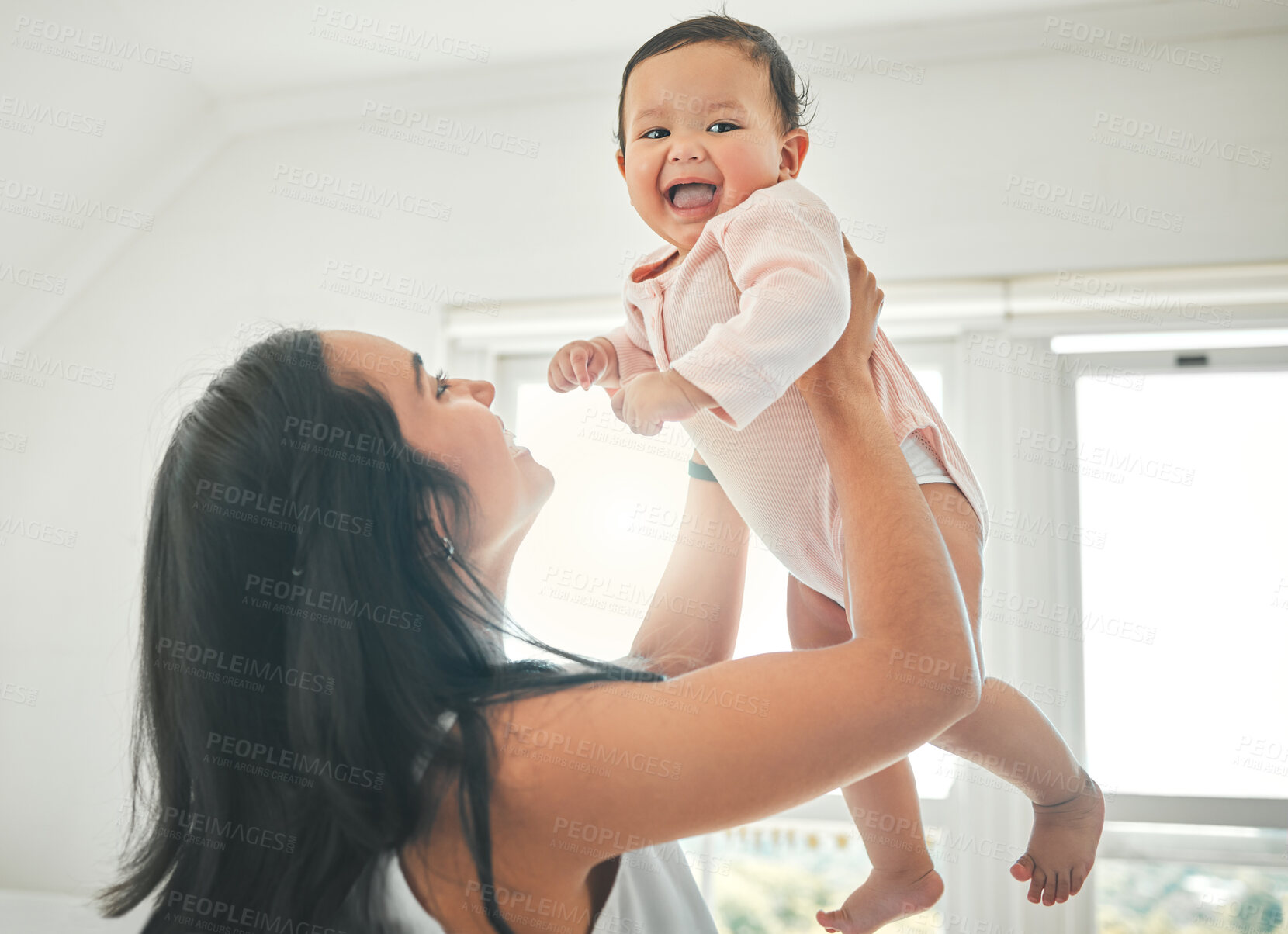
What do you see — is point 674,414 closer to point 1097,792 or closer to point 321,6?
point 1097,792

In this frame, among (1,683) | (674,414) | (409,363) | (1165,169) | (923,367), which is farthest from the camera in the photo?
(1,683)

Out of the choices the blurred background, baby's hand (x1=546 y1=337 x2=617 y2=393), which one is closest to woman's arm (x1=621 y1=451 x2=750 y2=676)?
baby's hand (x1=546 y1=337 x2=617 y2=393)

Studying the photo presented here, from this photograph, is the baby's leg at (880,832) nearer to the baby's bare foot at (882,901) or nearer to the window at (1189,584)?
the baby's bare foot at (882,901)

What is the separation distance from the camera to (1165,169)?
2027 mm

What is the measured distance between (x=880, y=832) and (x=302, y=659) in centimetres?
64

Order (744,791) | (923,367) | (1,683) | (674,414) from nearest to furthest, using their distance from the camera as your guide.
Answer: (744,791) → (674,414) → (923,367) → (1,683)

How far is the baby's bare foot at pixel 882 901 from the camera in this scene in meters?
1.02

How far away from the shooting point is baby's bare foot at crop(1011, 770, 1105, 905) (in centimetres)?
98

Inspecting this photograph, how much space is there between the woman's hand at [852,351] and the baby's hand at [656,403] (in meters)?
0.11

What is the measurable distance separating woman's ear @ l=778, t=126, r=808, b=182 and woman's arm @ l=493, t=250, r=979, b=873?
48cm

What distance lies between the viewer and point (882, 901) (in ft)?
3.34

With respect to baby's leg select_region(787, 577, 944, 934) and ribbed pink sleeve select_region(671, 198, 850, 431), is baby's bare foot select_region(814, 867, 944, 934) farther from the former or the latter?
ribbed pink sleeve select_region(671, 198, 850, 431)

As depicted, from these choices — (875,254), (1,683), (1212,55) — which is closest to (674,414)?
(875,254)

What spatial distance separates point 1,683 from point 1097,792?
8.79 ft
